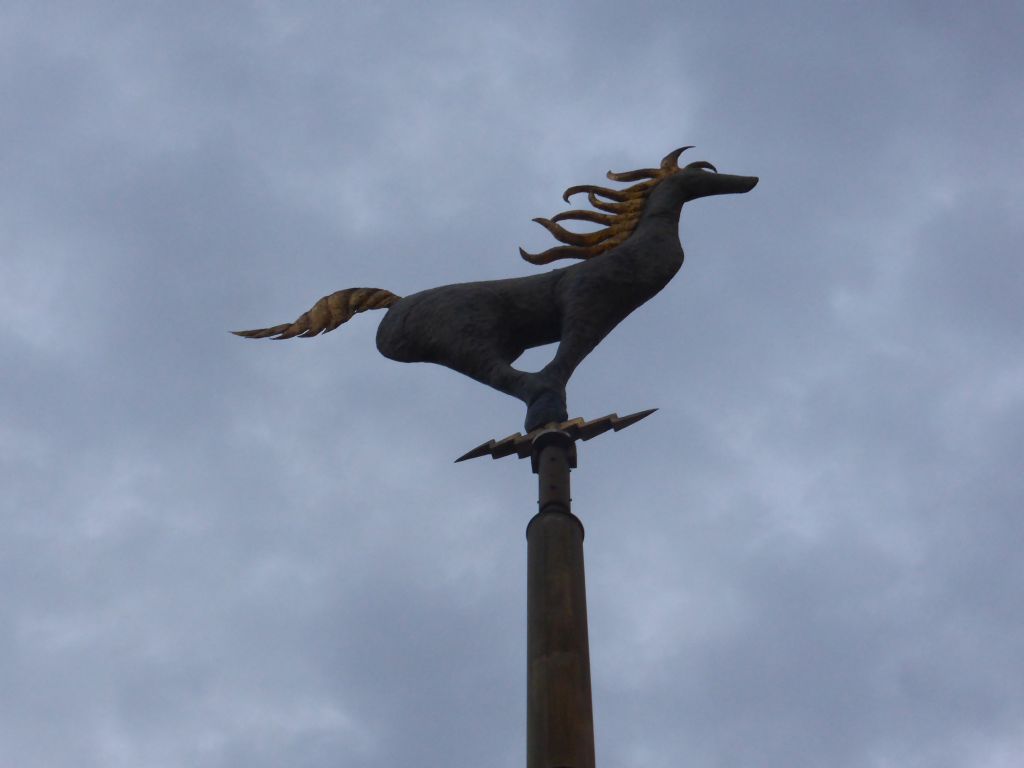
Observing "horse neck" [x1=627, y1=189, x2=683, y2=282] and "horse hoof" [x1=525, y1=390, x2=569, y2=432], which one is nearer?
"horse hoof" [x1=525, y1=390, x2=569, y2=432]

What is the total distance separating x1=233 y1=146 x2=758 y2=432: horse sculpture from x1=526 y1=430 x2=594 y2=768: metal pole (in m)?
1.52

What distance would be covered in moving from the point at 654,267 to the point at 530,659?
5.63 meters

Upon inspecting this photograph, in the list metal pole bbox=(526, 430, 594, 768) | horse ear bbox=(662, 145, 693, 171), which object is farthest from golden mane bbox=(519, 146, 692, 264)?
metal pole bbox=(526, 430, 594, 768)

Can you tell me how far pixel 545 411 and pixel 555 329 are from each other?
2.11 metres

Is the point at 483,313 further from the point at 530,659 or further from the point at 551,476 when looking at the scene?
the point at 530,659

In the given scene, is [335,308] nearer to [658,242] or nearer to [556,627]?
[658,242]

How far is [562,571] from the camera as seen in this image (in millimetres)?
12641

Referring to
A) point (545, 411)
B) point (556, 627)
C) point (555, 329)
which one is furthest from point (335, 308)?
point (556, 627)

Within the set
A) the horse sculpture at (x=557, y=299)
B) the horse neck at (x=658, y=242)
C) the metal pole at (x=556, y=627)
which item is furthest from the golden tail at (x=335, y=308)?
the metal pole at (x=556, y=627)

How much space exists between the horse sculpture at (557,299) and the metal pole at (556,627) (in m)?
1.52

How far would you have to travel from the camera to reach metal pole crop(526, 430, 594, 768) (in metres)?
11.4

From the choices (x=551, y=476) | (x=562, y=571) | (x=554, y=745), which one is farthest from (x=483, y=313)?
(x=554, y=745)

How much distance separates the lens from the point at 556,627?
12164mm

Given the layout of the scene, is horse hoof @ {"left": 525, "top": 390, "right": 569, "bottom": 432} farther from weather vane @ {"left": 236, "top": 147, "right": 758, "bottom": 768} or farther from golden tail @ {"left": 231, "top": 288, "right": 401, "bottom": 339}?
golden tail @ {"left": 231, "top": 288, "right": 401, "bottom": 339}
